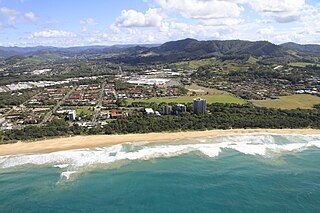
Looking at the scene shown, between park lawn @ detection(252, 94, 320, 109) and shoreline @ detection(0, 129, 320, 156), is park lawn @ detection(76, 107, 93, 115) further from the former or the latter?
park lawn @ detection(252, 94, 320, 109)

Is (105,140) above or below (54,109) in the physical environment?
above

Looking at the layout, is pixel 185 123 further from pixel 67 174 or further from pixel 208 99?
pixel 208 99

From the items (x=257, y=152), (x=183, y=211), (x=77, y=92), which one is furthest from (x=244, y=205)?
(x=77, y=92)

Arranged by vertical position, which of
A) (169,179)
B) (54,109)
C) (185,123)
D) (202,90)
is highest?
(185,123)

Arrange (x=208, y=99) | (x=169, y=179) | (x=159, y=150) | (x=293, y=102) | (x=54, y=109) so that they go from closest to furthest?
(x=169, y=179), (x=159, y=150), (x=54, y=109), (x=293, y=102), (x=208, y=99)

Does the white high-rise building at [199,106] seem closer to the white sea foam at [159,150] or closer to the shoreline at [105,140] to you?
the shoreline at [105,140]

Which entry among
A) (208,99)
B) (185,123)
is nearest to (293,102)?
(208,99)
